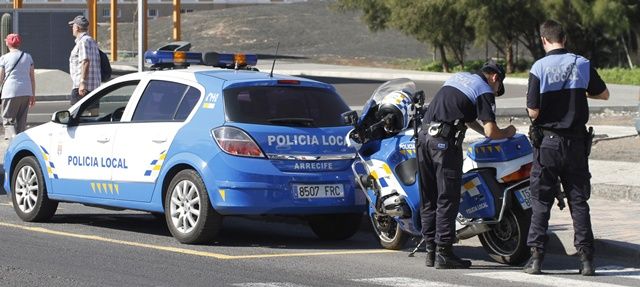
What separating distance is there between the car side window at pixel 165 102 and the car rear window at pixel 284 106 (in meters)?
0.41

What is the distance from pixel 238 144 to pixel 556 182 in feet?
8.73

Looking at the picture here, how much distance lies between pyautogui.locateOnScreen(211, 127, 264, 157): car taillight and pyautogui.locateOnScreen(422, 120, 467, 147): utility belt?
1.57 metres

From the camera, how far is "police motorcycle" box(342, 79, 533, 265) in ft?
33.7

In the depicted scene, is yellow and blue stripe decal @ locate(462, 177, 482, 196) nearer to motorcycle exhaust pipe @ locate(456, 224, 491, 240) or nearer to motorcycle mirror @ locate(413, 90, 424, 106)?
motorcycle exhaust pipe @ locate(456, 224, 491, 240)

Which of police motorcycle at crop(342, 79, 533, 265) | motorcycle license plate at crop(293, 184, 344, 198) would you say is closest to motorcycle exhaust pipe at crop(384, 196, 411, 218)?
police motorcycle at crop(342, 79, 533, 265)

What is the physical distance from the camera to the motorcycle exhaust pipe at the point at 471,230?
405 inches

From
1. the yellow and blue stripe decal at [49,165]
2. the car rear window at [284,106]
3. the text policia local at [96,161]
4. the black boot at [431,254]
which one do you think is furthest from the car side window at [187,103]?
the black boot at [431,254]

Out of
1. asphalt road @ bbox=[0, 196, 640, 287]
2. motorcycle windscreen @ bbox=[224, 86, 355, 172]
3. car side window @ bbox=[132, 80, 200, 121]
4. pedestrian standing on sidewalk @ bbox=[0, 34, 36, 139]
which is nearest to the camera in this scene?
asphalt road @ bbox=[0, 196, 640, 287]

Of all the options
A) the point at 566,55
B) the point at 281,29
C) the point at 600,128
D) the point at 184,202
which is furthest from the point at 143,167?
the point at 281,29

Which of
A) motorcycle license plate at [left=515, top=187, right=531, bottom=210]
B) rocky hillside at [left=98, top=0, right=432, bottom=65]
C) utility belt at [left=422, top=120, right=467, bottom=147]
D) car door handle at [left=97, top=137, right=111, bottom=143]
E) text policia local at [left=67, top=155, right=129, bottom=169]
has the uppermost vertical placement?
utility belt at [left=422, top=120, right=467, bottom=147]

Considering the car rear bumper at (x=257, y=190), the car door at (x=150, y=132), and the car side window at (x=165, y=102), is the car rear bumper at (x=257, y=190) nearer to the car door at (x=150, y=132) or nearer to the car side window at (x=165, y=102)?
the car door at (x=150, y=132)

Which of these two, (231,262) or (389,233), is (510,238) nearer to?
(389,233)

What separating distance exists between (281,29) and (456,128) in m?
67.8

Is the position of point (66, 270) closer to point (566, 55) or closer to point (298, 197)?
point (298, 197)
